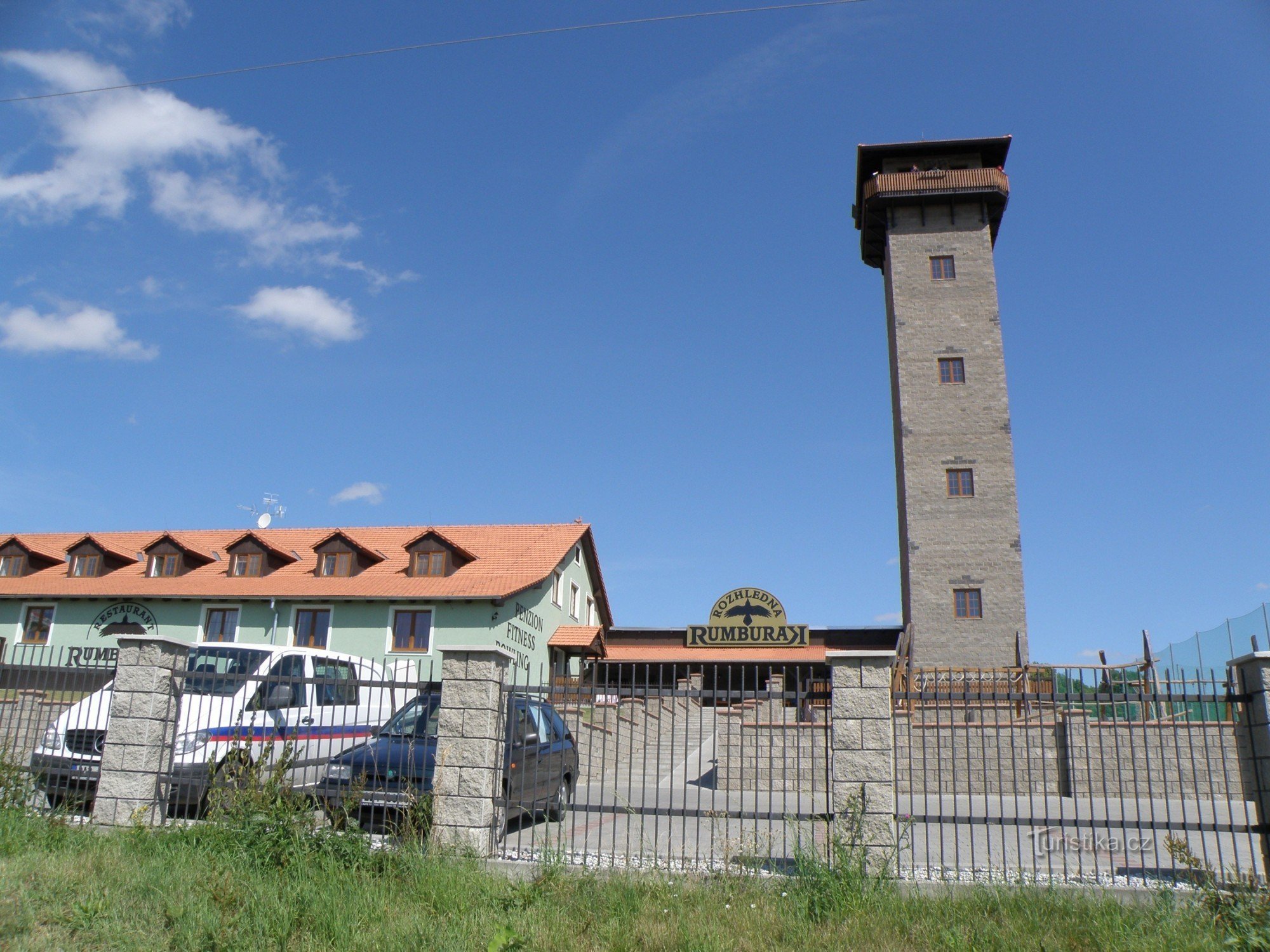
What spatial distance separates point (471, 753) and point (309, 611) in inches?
829

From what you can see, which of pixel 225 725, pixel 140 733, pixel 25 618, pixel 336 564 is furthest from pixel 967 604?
pixel 25 618

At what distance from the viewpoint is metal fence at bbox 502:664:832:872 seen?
25.8 feet

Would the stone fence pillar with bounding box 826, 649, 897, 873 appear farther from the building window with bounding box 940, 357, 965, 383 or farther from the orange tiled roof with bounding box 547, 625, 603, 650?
the building window with bounding box 940, 357, 965, 383

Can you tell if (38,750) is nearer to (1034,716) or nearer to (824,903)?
(824,903)

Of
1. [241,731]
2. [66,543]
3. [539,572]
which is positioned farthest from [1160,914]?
[66,543]

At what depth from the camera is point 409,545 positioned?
28.5m

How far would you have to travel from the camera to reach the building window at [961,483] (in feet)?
94.1

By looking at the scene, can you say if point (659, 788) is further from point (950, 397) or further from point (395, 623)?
point (950, 397)

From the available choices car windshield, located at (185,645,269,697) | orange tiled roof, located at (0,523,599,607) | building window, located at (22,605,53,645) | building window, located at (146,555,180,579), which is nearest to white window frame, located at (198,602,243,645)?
orange tiled roof, located at (0,523,599,607)

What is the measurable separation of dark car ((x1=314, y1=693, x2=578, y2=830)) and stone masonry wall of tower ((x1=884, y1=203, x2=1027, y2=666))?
19911 millimetres

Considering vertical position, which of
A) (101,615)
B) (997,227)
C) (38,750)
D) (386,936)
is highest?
(997,227)

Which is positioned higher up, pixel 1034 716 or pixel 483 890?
pixel 1034 716

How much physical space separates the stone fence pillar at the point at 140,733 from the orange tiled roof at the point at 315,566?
16.6m

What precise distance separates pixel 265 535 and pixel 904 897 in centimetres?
3017
